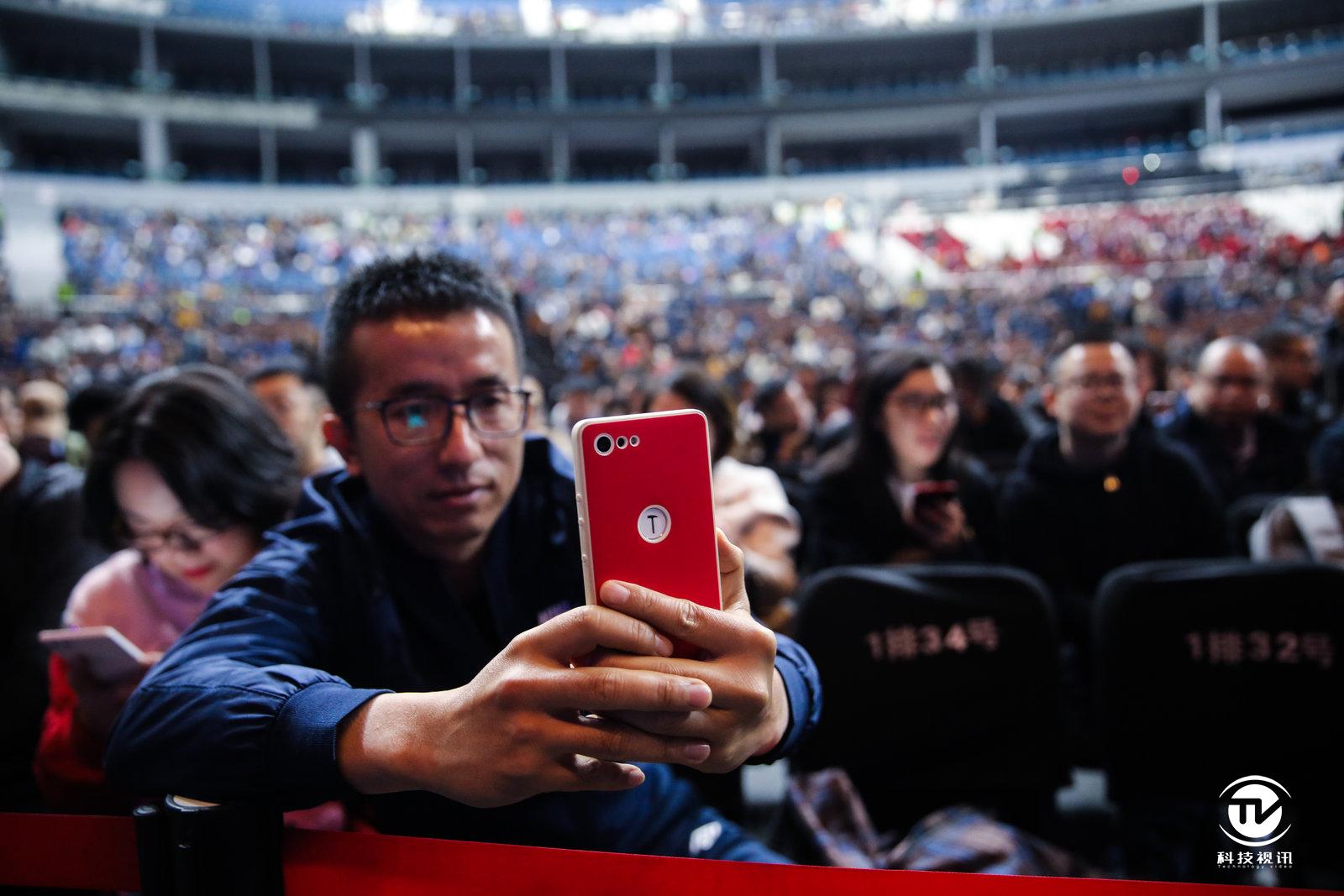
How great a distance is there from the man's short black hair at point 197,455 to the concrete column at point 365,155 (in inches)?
1207

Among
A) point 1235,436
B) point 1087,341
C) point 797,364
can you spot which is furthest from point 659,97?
point 1087,341

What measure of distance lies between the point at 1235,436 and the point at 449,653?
4.15 meters

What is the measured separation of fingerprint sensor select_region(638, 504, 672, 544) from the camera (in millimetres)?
849

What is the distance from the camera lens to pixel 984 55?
30531mm

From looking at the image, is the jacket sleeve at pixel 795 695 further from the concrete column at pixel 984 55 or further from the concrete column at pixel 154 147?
the concrete column at pixel 984 55

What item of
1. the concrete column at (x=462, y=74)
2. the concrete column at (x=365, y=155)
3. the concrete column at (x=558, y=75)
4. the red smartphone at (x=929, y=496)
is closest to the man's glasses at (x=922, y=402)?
the red smartphone at (x=929, y=496)

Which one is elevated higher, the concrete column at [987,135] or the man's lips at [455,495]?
the concrete column at [987,135]

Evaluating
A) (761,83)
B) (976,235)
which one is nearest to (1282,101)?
(976,235)

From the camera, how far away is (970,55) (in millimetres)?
31891

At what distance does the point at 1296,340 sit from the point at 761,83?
3117 centimetres

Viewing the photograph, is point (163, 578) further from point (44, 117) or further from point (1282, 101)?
point (1282, 101)

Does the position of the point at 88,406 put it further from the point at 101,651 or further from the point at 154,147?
the point at 154,147

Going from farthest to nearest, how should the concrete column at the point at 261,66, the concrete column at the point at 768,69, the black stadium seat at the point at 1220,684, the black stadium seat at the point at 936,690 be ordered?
the concrete column at the point at 768,69 → the concrete column at the point at 261,66 → the black stadium seat at the point at 936,690 → the black stadium seat at the point at 1220,684

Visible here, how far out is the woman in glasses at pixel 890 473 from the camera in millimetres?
3080
